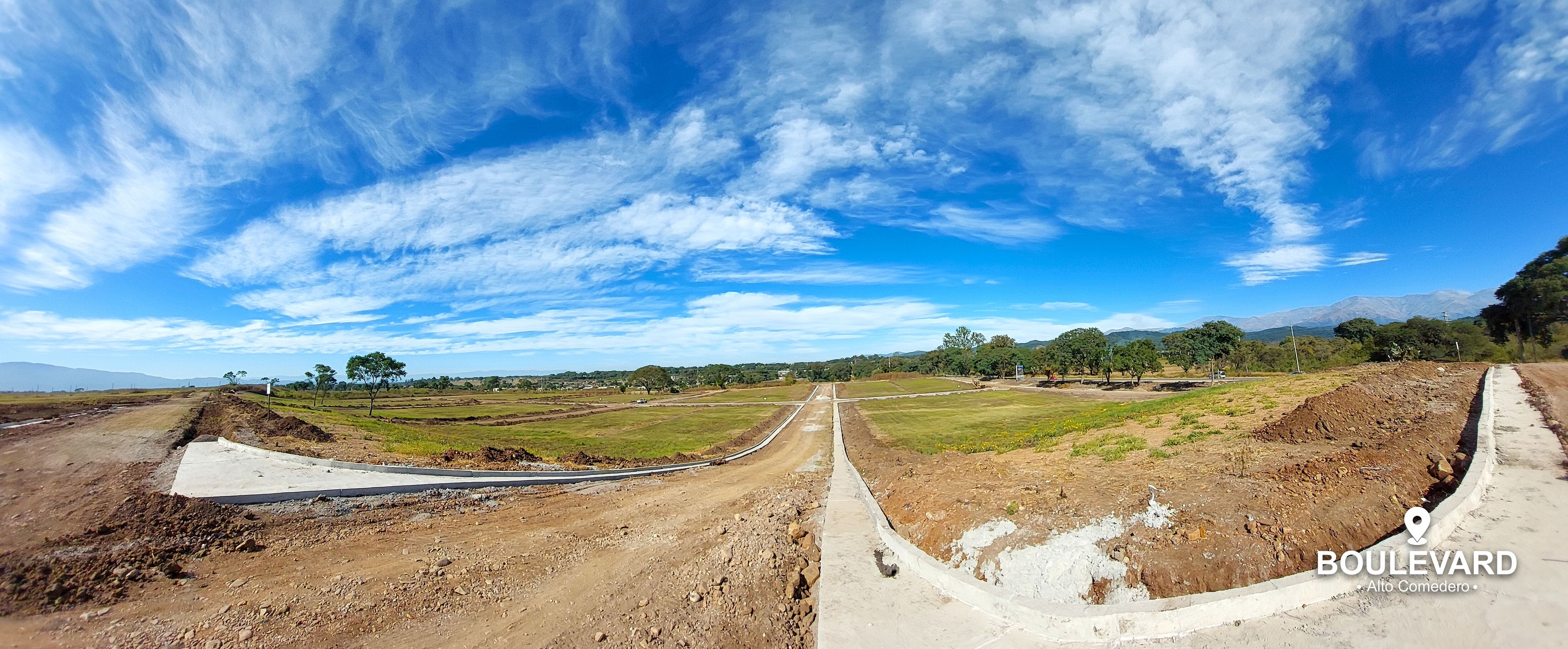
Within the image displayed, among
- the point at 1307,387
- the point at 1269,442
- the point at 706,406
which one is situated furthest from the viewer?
the point at 706,406

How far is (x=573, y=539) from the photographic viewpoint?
11375mm

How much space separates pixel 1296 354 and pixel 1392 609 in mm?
96057

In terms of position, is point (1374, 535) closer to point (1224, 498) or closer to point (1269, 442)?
point (1224, 498)

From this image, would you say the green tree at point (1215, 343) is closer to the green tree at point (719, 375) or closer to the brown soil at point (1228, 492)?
the brown soil at point (1228, 492)

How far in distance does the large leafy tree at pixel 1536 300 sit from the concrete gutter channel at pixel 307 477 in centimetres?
8469

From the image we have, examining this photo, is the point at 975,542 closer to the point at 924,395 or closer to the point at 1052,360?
the point at 924,395

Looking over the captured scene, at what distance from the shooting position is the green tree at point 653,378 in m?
119

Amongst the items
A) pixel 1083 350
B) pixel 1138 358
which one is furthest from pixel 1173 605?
pixel 1083 350

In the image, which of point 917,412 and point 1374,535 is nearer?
point 1374,535

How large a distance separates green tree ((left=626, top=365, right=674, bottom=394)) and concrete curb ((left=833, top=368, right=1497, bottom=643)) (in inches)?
4430

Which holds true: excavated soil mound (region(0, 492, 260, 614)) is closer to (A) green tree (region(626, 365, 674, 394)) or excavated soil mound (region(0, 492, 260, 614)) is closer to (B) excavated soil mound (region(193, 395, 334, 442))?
(B) excavated soil mound (region(193, 395, 334, 442))

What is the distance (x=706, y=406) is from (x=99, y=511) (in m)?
61.3

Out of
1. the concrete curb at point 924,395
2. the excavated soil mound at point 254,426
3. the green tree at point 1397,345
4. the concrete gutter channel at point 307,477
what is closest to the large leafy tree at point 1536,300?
the green tree at point 1397,345

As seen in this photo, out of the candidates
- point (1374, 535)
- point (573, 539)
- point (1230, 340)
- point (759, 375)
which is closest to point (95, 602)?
point (573, 539)
